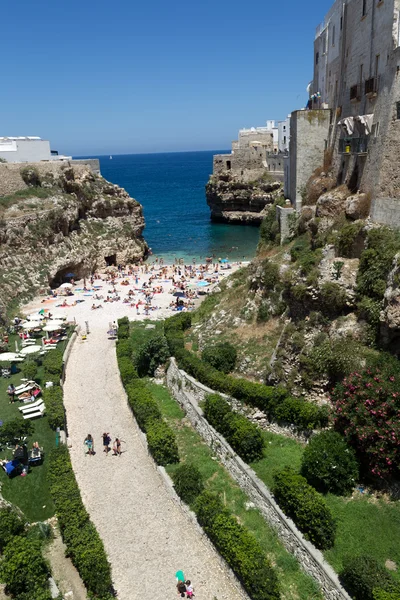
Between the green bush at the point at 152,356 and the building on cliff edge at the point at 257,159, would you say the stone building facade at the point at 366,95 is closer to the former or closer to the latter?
the green bush at the point at 152,356

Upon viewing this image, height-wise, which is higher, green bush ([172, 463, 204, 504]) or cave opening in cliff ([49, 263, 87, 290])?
cave opening in cliff ([49, 263, 87, 290])

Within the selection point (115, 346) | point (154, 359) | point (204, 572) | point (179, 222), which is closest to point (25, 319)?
point (115, 346)

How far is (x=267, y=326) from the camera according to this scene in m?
23.9

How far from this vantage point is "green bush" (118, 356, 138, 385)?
79.3 ft

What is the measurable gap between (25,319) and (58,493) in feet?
71.0

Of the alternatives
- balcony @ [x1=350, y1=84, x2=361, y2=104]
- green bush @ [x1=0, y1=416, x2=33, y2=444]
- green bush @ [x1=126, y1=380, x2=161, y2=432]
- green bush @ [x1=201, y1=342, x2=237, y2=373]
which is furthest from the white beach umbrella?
balcony @ [x1=350, y1=84, x2=361, y2=104]

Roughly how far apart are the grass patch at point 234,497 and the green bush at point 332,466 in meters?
2.22

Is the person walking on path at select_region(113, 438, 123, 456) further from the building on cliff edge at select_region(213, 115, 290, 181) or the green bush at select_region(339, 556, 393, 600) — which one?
the building on cliff edge at select_region(213, 115, 290, 181)

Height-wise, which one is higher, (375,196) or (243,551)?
(375,196)

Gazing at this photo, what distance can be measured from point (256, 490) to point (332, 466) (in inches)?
110

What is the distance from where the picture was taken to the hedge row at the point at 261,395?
17516 millimetres

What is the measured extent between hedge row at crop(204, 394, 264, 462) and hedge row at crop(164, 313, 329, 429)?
36.9 inches

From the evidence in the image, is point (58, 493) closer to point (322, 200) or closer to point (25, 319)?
point (322, 200)

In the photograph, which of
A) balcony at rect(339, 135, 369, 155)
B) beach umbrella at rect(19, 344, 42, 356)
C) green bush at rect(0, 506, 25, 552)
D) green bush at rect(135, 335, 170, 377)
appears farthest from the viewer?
beach umbrella at rect(19, 344, 42, 356)
